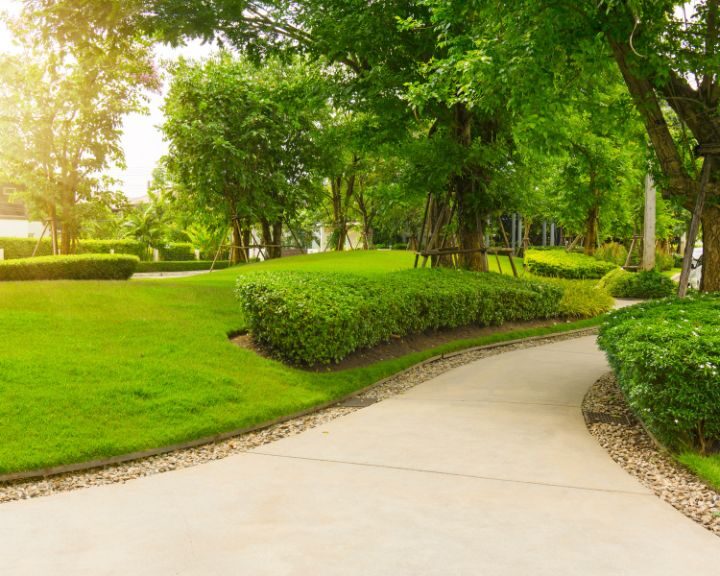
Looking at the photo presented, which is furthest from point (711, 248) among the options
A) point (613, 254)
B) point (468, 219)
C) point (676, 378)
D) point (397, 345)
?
point (613, 254)

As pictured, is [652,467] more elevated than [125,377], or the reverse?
[125,377]

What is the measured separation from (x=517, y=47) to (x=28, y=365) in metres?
6.56

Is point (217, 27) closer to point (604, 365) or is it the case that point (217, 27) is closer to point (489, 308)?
point (489, 308)

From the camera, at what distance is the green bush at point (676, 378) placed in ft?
16.1

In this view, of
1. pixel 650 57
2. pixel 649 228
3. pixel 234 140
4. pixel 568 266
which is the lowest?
pixel 568 266

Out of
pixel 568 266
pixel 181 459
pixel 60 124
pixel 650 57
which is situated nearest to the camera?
pixel 181 459

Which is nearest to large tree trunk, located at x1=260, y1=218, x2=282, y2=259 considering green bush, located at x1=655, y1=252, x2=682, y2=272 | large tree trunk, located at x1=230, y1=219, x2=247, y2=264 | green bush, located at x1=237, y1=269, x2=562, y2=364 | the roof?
large tree trunk, located at x1=230, y1=219, x2=247, y2=264

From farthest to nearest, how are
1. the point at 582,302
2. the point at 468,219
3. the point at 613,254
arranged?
1. the point at 613,254
2. the point at 468,219
3. the point at 582,302

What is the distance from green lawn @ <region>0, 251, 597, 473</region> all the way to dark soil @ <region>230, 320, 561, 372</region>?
24 cm

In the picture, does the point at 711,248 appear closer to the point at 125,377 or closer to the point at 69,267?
the point at 125,377

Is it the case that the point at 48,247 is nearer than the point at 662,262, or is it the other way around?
the point at 662,262

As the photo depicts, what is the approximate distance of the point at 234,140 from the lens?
2489 cm

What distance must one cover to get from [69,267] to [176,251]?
86.9 feet

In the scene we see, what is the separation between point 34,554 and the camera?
11.5ft
